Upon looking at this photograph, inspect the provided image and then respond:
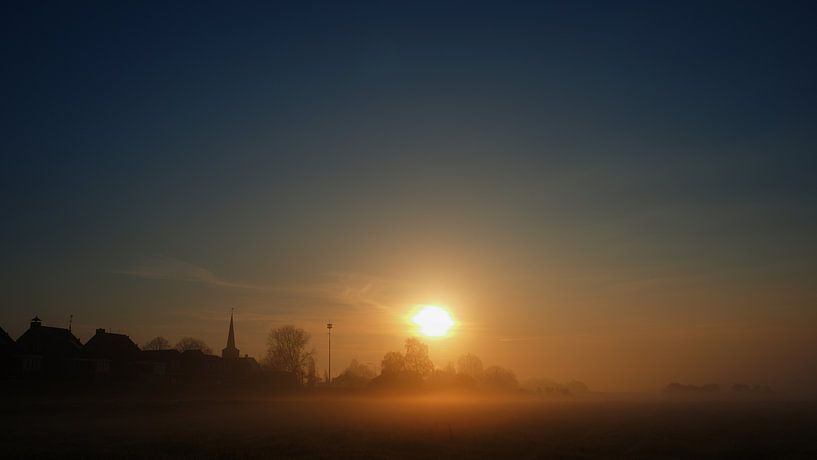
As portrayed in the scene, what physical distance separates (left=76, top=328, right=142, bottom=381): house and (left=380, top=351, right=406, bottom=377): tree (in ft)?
201

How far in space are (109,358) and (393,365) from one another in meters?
71.2

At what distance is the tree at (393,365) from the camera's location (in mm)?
140125

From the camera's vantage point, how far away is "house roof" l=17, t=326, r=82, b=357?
82.0 metres

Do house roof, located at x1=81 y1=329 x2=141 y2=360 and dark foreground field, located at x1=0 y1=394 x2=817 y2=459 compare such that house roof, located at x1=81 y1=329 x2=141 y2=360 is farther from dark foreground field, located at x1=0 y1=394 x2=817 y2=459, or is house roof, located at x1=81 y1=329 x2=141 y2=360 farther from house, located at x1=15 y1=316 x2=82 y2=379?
dark foreground field, located at x1=0 y1=394 x2=817 y2=459

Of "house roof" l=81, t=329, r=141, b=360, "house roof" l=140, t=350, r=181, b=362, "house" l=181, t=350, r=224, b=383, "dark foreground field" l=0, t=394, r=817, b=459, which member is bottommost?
"dark foreground field" l=0, t=394, r=817, b=459

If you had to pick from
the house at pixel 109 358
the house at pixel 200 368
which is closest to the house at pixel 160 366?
the house at pixel 109 358

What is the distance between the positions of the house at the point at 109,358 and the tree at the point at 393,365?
61140mm

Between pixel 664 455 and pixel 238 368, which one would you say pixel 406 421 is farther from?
pixel 238 368

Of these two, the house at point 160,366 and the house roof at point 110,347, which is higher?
the house roof at point 110,347

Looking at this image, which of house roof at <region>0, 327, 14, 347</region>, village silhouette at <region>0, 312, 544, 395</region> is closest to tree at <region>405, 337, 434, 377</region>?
village silhouette at <region>0, 312, 544, 395</region>

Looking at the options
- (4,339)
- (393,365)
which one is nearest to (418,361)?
(393,365)

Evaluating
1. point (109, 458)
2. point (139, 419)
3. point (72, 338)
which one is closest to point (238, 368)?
point (72, 338)

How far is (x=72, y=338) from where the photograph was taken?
9294cm

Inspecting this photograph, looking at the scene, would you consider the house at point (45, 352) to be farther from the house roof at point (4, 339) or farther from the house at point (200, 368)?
the house at point (200, 368)
